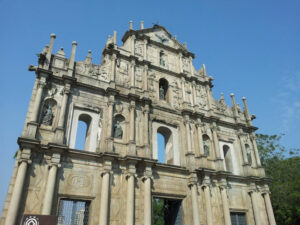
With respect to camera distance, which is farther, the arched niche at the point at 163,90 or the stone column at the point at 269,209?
the arched niche at the point at 163,90

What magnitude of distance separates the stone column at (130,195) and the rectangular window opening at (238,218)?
22.9 feet

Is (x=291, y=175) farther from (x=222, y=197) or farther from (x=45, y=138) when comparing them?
(x=45, y=138)

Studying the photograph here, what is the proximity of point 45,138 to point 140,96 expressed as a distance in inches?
236

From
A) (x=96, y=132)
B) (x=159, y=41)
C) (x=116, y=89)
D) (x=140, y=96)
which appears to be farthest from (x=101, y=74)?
(x=159, y=41)

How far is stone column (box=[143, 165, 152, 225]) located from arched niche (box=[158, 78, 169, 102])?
5.73 metres

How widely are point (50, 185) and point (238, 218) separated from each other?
11.2 meters

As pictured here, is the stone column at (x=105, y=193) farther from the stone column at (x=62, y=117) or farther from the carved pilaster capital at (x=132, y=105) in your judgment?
the carved pilaster capital at (x=132, y=105)

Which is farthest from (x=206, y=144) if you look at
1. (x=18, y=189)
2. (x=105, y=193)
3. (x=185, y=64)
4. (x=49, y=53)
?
(x=18, y=189)

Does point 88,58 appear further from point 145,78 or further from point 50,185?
point 50,185

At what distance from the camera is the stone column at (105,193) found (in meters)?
10.7

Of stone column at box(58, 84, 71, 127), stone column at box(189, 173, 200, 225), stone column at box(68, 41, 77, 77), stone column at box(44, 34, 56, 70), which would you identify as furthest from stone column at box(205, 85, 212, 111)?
stone column at box(44, 34, 56, 70)

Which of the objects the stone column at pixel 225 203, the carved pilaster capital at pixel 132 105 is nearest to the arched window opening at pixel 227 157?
the stone column at pixel 225 203

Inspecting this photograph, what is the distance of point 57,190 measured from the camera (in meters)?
10.6

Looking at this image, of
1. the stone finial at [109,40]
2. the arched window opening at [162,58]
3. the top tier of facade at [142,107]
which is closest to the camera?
the top tier of facade at [142,107]
